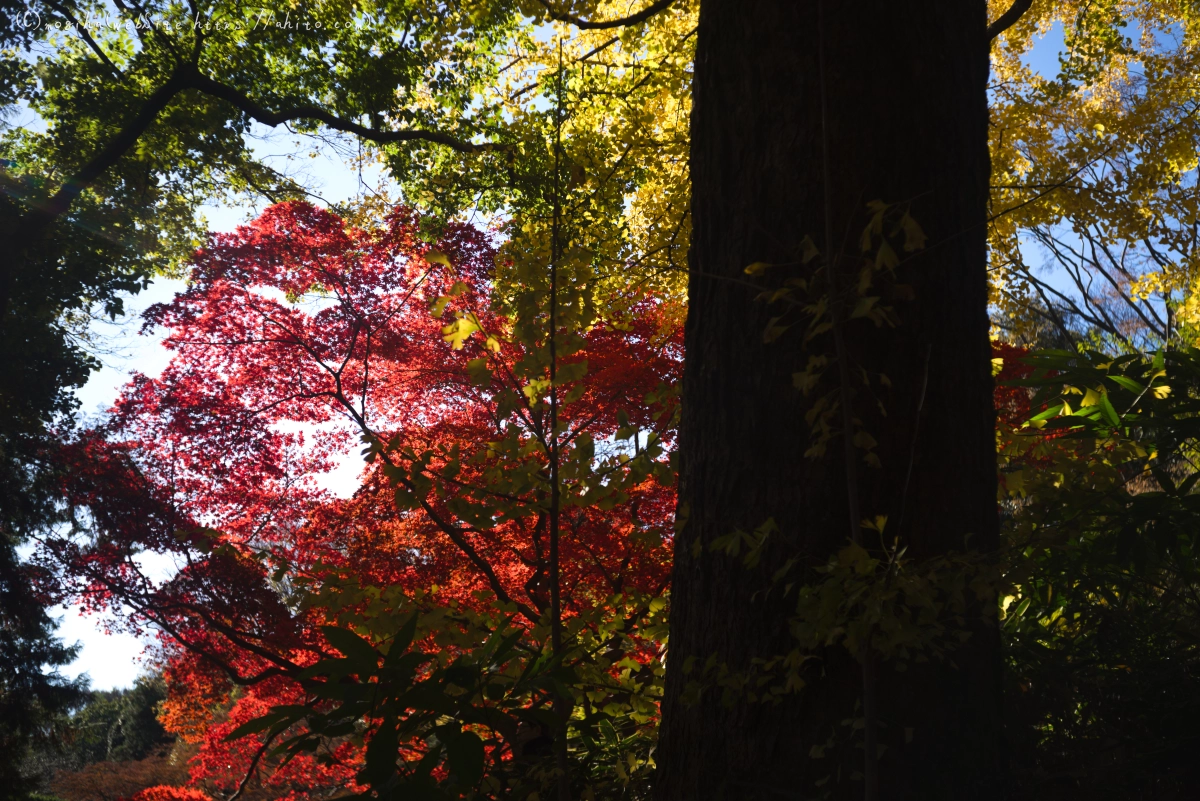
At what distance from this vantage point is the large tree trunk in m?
1.34

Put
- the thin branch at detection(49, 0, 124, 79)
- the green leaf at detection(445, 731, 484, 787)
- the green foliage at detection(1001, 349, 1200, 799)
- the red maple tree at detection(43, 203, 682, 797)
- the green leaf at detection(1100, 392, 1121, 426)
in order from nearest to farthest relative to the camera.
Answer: the green leaf at detection(445, 731, 484, 787)
the green foliage at detection(1001, 349, 1200, 799)
the green leaf at detection(1100, 392, 1121, 426)
the red maple tree at detection(43, 203, 682, 797)
the thin branch at detection(49, 0, 124, 79)

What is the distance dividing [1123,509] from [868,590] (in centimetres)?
123

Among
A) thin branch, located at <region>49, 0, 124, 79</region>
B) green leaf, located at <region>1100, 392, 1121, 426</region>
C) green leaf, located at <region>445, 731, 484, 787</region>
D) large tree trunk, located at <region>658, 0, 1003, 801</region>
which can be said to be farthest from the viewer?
thin branch, located at <region>49, 0, 124, 79</region>

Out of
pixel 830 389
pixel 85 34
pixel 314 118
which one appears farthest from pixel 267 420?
pixel 830 389

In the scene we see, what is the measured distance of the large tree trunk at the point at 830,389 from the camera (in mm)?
1344

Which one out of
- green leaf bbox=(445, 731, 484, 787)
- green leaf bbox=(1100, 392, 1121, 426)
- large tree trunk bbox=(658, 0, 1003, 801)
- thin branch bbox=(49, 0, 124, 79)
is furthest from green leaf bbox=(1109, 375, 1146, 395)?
thin branch bbox=(49, 0, 124, 79)

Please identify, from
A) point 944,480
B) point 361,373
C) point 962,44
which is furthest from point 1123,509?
point 361,373

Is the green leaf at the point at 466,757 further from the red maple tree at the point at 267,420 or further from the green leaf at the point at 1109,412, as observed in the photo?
the red maple tree at the point at 267,420

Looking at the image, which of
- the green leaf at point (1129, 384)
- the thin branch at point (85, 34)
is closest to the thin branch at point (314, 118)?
the thin branch at point (85, 34)

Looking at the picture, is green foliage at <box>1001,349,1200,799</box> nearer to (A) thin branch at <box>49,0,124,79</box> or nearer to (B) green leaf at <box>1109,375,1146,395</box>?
(B) green leaf at <box>1109,375,1146,395</box>

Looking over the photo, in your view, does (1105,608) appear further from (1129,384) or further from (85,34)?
(85,34)

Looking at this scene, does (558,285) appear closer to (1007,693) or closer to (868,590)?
(868,590)

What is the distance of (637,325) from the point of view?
5336 mm

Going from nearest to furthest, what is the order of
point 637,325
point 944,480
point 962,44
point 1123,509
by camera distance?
point 944,480
point 962,44
point 1123,509
point 637,325
